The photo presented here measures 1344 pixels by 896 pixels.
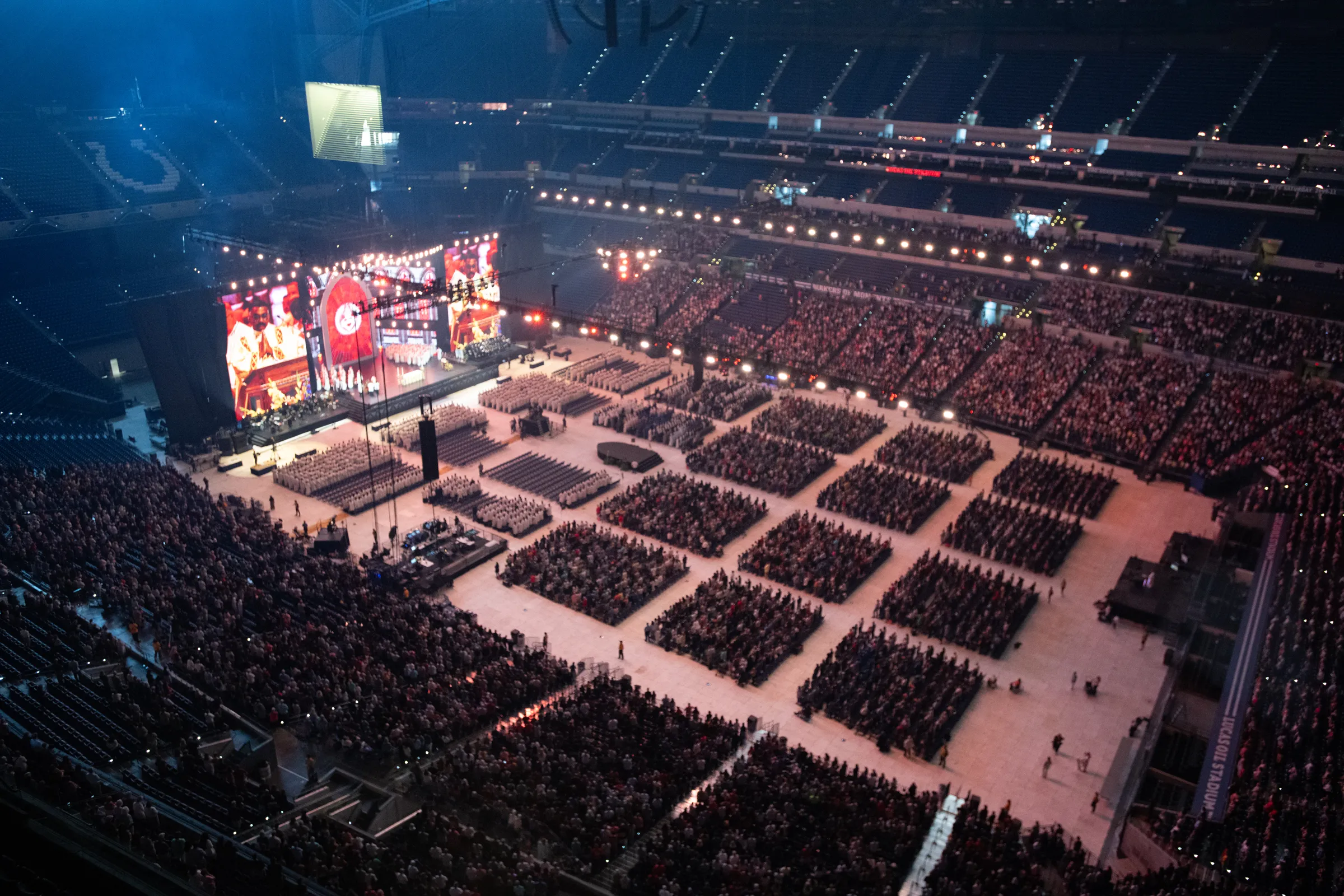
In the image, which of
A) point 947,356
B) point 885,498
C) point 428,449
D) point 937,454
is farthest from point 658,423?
point 947,356

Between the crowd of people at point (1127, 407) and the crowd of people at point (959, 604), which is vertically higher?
the crowd of people at point (1127, 407)

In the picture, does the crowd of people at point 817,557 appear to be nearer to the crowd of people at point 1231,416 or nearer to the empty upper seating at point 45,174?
the crowd of people at point 1231,416

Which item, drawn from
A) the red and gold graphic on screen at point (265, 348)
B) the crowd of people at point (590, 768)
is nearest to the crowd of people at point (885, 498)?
the crowd of people at point (590, 768)

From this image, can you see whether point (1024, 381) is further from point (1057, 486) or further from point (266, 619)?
point (266, 619)

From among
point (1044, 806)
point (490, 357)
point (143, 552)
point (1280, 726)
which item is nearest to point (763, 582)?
point (1044, 806)

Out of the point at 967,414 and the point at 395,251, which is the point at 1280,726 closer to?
the point at 967,414

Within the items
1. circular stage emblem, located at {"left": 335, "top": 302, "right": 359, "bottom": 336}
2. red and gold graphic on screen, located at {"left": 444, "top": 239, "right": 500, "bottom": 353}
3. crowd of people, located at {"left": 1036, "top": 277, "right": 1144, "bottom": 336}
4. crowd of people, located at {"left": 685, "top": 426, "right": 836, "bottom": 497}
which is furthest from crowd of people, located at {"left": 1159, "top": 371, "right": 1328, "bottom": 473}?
circular stage emblem, located at {"left": 335, "top": 302, "right": 359, "bottom": 336}
